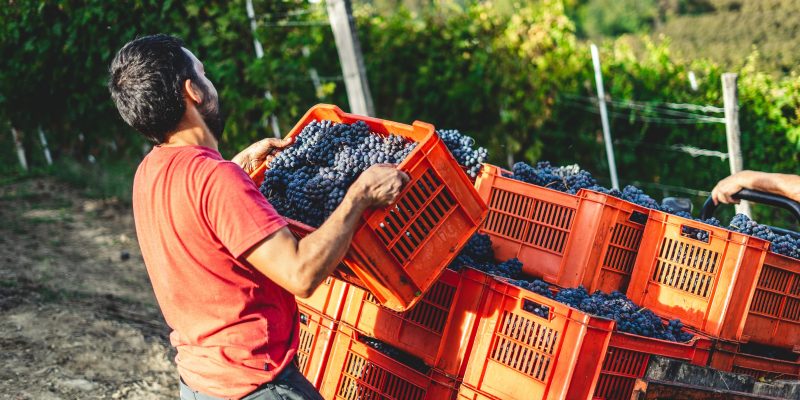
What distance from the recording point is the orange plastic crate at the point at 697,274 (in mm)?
2787

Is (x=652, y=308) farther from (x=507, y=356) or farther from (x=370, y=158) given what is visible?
(x=370, y=158)

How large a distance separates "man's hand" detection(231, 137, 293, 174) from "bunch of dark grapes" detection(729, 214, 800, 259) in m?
2.00

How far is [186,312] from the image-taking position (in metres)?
2.11

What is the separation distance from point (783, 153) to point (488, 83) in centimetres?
325

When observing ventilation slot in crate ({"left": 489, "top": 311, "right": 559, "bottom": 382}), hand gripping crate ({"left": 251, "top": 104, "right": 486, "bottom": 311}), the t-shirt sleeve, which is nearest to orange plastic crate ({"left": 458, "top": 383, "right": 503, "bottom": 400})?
ventilation slot in crate ({"left": 489, "top": 311, "right": 559, "bottom": 382})

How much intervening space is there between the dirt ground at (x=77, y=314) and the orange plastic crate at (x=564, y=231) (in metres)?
2.28

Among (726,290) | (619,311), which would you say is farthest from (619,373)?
(726,290)

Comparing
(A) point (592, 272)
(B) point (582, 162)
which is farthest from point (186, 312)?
(B) point (582, 162)

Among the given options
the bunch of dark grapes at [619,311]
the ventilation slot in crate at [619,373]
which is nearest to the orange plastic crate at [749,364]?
the bunch of dark grapes at [619,311]

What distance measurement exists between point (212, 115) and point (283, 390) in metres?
0.87

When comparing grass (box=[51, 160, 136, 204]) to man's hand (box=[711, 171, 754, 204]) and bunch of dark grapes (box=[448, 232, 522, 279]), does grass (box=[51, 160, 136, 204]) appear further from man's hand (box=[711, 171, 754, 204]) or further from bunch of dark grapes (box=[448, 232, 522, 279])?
man's hand (box=[711, 171, 754, 204])

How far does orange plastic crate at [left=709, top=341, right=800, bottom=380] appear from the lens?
2.77 metres

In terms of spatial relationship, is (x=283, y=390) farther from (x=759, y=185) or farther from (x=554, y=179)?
(x=759, y=185)

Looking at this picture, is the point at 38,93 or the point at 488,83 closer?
the point at 488,83
